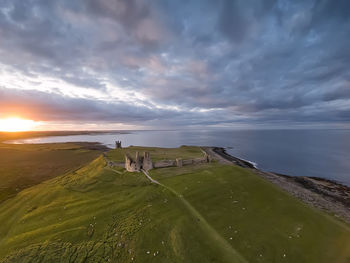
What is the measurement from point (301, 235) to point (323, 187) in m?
34.7

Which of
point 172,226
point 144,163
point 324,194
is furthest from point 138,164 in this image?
point 324,194

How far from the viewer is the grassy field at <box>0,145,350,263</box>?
14.4 metres

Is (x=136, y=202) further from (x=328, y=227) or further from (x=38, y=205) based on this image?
(x=328, y=227)

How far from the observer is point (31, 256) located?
14.4 meters

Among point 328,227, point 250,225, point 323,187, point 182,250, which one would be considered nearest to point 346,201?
point 323,187

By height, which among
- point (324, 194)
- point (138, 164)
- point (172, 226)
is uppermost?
point (138, 164)

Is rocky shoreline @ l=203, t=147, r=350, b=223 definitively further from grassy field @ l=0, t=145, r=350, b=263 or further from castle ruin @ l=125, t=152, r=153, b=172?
castle ruin @ l=125, t=152, r=153, b=172

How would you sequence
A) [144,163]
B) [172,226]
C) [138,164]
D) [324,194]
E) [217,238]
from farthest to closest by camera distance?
[324,194], [144,163], [138,164], [172,226], [217,238]

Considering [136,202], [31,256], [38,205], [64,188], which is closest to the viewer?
[31,256]

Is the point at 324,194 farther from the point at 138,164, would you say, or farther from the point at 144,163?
the point at 138,164

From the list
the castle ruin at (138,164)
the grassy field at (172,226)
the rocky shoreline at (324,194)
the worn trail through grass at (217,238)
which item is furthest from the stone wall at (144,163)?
the rocky shoreline at (324,194)

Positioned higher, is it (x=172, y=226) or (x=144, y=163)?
(x=144, y=163)

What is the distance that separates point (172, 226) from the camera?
17188 millimetres

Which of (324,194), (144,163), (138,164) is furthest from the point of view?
(324,194)
